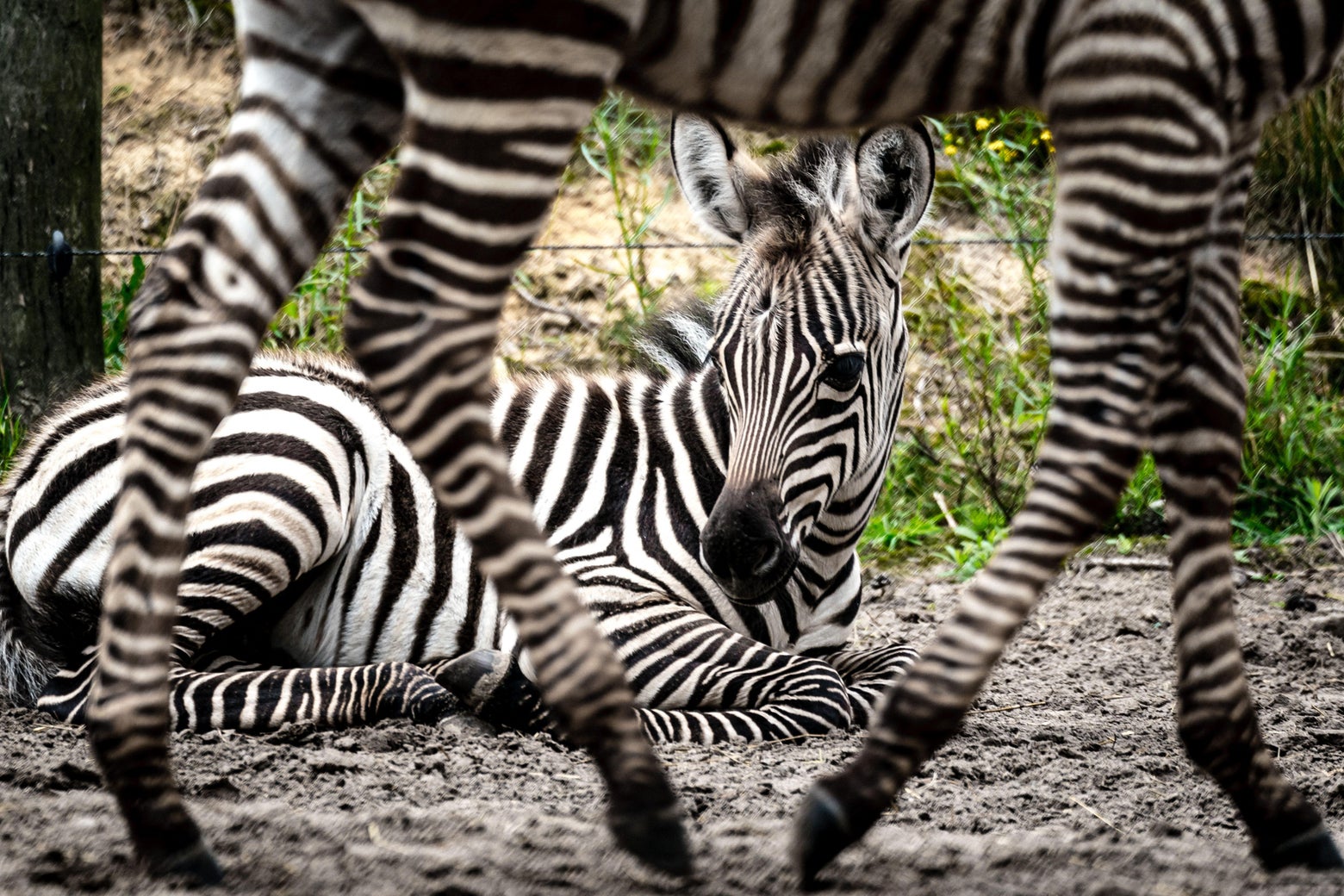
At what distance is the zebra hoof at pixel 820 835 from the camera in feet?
7.90

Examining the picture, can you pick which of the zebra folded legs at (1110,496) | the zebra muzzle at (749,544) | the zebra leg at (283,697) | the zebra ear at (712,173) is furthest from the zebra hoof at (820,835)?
the zebra ear at (712,173)

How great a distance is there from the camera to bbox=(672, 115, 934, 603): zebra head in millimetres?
4285

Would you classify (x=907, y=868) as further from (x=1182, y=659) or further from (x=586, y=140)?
(x=586, y=140)

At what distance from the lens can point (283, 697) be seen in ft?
14.1

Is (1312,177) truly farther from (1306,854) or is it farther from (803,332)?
(1306,854)

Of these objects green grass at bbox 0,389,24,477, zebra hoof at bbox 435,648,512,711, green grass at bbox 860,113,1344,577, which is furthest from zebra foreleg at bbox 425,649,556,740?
green grass at bbox 860,113,1344,577

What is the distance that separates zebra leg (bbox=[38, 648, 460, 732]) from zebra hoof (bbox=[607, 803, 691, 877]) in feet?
6.67

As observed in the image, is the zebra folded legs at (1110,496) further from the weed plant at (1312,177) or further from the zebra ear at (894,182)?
the weed plant at (1312,177)

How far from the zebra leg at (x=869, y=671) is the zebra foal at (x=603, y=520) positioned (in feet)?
0.04

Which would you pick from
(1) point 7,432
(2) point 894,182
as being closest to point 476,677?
(2) point 894,182

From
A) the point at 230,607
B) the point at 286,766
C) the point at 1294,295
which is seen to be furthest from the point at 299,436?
the point at 1294,295

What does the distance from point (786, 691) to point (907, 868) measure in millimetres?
1857

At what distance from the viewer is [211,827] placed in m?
2.78

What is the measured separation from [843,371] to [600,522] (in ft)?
3.55
